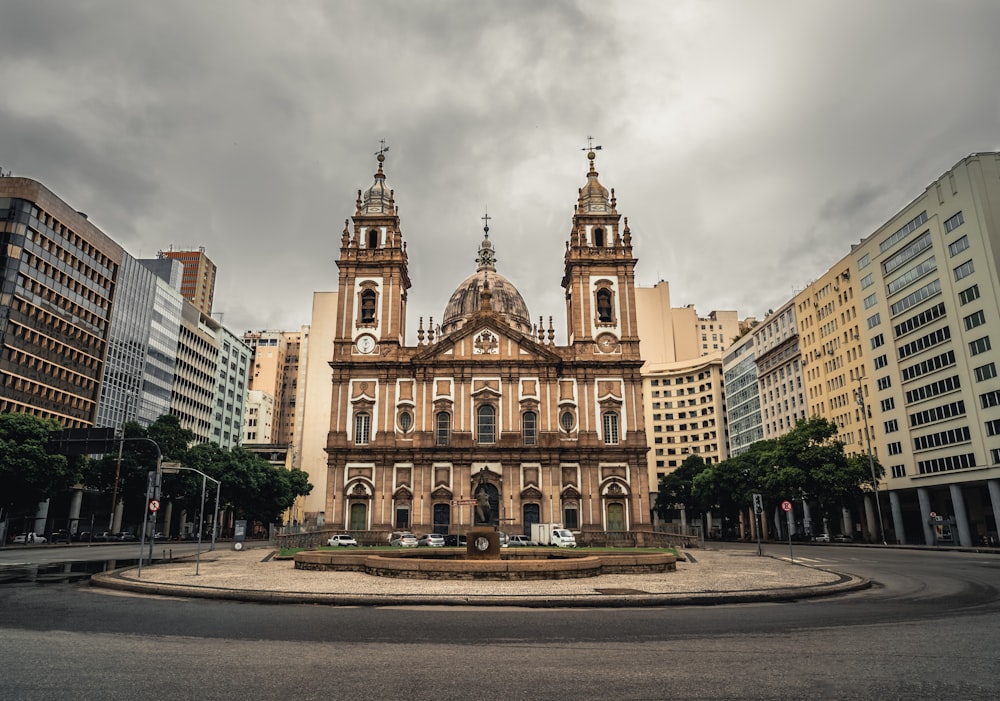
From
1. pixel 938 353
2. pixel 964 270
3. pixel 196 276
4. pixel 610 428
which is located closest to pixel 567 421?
pixel 610 428

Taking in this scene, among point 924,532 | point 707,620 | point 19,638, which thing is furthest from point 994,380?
point 19,638

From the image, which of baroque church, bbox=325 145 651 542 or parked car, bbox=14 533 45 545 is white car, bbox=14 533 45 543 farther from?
baroque church, bbox=325 145 651 542

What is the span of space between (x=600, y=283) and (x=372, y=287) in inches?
799

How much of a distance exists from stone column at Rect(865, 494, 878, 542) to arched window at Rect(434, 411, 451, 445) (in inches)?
1498

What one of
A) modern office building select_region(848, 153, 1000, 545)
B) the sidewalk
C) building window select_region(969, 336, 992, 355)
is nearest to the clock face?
modern office building select_region(848, 153, 1000, 545)

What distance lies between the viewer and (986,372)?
159ft

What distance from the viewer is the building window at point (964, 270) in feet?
162

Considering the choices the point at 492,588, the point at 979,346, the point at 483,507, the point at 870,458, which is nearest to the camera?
the point at 492,588

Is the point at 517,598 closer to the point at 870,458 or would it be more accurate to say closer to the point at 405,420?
the point at 405,420

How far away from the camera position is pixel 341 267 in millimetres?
62000

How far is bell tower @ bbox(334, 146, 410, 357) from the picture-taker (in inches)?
2370

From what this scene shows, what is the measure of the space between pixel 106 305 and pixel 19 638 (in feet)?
233

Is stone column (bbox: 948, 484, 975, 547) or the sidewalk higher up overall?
stone column (bbox: 948, 484, 975, 547)

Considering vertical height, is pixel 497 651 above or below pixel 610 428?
below
